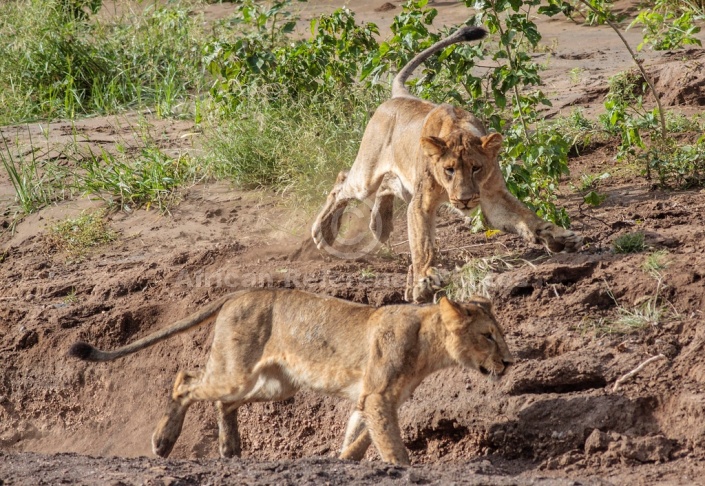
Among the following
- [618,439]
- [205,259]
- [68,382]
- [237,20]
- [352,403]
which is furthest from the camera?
[237,20]

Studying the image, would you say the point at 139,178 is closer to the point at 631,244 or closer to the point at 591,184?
the point at 591,184

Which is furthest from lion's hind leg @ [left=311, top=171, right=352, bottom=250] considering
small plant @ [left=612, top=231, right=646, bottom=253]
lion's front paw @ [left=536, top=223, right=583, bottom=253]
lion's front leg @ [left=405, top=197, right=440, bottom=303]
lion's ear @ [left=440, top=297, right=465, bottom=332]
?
lion's ear @ [left=440, top=297, right=465, bottom=332]

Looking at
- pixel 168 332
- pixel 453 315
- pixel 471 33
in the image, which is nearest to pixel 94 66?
pixel 471 33

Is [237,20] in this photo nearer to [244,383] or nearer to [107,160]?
→ [107,160]

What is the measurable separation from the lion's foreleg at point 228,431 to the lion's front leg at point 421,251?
1.29 meters

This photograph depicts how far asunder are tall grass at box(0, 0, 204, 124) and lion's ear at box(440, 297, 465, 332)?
6572 mm

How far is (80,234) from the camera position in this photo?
9.15 metres

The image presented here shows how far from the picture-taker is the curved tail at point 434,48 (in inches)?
299

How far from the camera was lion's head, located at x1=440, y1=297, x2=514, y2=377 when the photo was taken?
5328 mm

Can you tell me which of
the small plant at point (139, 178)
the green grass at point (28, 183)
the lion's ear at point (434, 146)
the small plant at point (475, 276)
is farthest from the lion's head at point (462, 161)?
the green grass at point (28, 183)

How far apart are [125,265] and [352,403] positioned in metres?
2.86

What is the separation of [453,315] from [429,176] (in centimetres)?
171

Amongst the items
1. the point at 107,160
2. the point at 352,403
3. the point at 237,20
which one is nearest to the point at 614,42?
the point at 237,20

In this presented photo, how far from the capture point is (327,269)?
7.59 m
